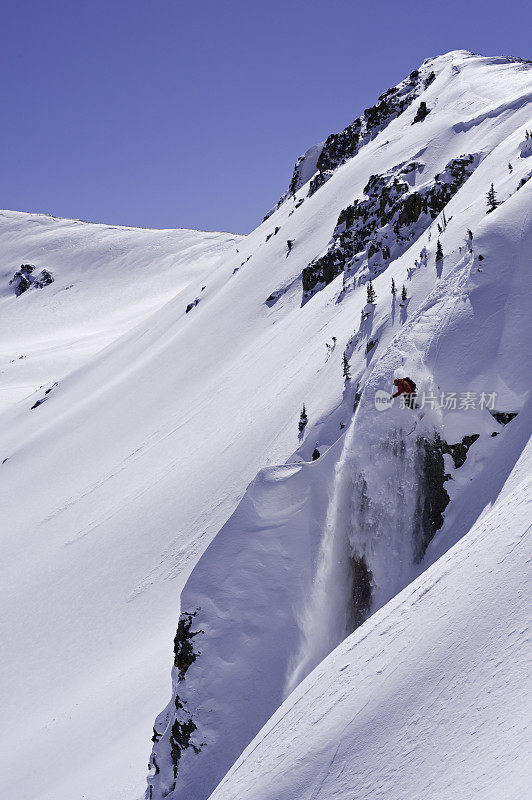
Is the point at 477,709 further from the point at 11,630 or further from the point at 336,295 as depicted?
the point at 336,295

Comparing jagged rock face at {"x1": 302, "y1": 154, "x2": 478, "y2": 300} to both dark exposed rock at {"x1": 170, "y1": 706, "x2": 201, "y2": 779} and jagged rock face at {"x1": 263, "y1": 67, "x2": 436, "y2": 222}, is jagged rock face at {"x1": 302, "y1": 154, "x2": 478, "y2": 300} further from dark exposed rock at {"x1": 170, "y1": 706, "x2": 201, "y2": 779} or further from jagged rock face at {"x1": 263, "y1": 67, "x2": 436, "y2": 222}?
dark exposed rock at {"x1": 170, "y1": 706, "x2": 201, "y2": 779}

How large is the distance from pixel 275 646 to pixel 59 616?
1183 cm

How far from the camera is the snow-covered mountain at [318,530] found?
699 cm

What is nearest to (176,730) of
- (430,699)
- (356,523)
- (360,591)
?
(360,591)

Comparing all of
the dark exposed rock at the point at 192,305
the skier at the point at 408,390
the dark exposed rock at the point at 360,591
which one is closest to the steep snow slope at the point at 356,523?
the dark exposed rock at the point at 360,591

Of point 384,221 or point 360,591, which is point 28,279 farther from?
point 360,591

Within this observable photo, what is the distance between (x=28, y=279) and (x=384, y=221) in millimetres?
83338

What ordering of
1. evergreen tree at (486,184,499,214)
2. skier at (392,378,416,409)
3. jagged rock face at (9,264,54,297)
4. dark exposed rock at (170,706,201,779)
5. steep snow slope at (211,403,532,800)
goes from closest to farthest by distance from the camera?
steep snow slope at (211,403,532,800) → dark exposed rock at (170,706,201,779) → skier at (392,378,416,409) → evergreen tree at (486,184,499,214) → jagged rock face at (9,264,54,297)

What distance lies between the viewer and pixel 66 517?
26.6m

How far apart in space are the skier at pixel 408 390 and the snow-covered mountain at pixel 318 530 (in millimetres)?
220

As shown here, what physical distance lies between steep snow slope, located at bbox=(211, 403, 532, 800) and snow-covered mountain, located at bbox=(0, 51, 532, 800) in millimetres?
31

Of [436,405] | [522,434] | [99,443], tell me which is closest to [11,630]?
[99,443]

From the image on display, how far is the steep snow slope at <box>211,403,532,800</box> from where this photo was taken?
5582 millimetres

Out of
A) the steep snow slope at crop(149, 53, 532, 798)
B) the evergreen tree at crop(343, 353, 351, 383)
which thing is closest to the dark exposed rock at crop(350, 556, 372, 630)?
the steep snow slope at crop(149, 53, 532, 798)
